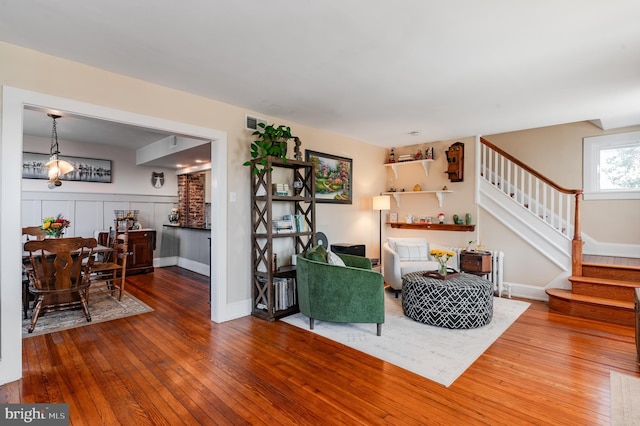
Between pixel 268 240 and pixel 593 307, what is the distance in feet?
12.8

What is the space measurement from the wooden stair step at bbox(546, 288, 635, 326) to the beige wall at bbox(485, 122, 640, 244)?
1.39m

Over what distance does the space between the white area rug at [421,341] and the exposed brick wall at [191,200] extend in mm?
4043

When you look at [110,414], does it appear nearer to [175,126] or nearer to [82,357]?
[82,357]

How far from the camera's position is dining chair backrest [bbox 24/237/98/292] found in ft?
11.0

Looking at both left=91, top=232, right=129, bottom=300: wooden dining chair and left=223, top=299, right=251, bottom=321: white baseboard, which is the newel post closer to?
left=223, top=299, right=251, bottom=321: white baseboard

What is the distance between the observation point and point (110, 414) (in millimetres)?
1967

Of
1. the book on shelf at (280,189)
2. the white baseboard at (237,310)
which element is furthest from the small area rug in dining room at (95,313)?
the book on shelf at (280,189)

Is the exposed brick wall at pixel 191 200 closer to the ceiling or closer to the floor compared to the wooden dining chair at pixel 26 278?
closer to the ceiling

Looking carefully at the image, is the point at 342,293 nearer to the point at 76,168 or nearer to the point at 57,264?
the point at 57,264

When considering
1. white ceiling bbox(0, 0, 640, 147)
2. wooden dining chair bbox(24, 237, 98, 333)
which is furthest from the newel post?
wooden dining chair bbox(24, 237, 98, 333)

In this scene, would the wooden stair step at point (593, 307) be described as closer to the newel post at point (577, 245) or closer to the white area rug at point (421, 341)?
the newel post at point (577, 245)

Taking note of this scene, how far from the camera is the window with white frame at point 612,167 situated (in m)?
4.53

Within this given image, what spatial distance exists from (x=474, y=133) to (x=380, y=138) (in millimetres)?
1490

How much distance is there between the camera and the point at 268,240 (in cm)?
372
